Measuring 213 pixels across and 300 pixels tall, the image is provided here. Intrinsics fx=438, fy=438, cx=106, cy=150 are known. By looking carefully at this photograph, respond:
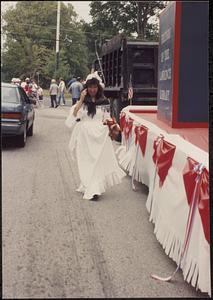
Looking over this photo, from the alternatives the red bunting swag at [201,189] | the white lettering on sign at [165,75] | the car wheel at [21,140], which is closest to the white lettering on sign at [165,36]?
the white lettering on sign at [165,75]

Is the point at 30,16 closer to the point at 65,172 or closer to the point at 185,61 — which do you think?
the point at 185,61

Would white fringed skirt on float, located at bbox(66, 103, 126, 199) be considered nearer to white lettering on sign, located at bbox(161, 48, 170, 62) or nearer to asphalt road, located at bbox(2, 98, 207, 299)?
asphalt road, located at bbox(2, 98, 207, 299)

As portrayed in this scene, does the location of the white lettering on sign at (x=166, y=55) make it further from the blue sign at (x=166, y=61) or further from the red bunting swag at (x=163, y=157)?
the red bunting swag at (x=163, y=157)

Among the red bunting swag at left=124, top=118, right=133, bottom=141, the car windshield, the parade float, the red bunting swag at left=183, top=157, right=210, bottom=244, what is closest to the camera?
the car windshield

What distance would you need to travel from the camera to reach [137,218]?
5148mm

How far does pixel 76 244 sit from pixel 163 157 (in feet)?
3.92

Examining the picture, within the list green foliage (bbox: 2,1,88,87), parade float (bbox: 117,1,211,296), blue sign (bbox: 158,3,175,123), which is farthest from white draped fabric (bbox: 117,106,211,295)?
blue sign (bbox: 158,3,175,123)

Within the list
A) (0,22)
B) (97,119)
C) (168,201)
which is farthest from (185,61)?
(0,22)

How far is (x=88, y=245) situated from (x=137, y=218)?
117cm

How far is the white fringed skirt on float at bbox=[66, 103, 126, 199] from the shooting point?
5996 mm

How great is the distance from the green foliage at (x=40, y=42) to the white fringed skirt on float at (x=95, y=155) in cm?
320

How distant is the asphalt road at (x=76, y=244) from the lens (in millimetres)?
3156

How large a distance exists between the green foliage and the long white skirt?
3196mm

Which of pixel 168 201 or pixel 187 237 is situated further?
pixel 168 201
